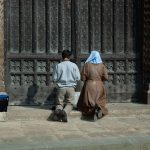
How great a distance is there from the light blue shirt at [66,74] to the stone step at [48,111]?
2.09 feet

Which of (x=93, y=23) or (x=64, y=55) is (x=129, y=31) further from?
(x=64, y=55)

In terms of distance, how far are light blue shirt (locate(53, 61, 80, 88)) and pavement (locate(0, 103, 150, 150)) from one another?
0.64 meters

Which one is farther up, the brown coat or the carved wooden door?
the carved wooden door

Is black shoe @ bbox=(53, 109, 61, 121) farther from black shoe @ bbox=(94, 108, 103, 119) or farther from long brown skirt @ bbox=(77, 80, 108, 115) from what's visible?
black shoe @ bbox=(94, 108, 103, 119)

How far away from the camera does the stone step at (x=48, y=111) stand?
1056cm

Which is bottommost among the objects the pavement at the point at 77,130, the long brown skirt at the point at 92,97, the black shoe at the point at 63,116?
the pavement at the point at 77,130

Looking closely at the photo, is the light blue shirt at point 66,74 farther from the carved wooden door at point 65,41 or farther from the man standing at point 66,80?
the carved wooden door at point 65,41

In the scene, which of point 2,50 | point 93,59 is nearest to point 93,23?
point 93,59

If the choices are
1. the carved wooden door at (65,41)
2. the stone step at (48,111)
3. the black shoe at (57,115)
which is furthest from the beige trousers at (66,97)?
the carved wooden door at (65,41)

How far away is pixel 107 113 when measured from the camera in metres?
10.8

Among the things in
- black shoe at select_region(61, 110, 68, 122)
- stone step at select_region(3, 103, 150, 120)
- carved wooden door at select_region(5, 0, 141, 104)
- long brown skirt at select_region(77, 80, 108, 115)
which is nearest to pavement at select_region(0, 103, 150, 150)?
stone step at select_region(3, 103, 150, 120)

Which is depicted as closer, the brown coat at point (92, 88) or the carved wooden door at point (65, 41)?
the brown coat at point (92, 88)

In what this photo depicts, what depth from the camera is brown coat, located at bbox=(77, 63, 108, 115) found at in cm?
1064

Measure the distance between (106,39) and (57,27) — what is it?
3.85ft
